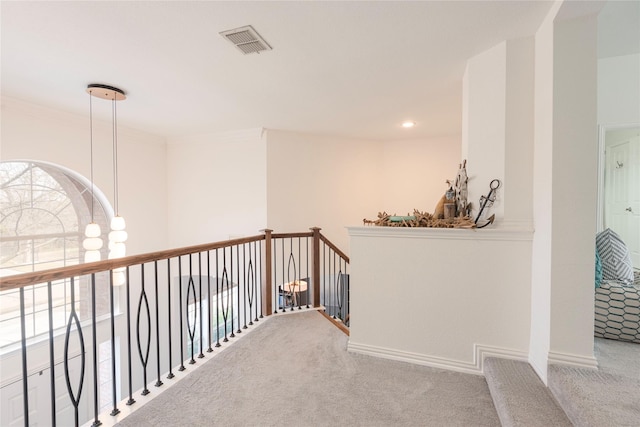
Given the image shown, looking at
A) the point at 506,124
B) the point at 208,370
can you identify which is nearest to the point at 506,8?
the point at 506,124

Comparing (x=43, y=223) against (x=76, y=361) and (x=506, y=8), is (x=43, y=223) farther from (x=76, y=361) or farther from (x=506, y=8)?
(x=506, y=8)

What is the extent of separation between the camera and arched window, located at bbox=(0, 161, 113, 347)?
354cm

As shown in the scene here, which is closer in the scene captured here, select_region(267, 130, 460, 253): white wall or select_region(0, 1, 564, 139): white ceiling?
select_region(0, 1, 564, 139): white ceiling

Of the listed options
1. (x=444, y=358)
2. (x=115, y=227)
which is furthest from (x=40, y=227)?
(x=444, y=358)

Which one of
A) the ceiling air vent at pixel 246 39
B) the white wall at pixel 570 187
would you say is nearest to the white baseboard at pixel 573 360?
the white wall at pixel 570 187

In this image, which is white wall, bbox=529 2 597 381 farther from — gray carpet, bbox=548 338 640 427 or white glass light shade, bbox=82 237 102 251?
white glass light shade, bbox=82 237 102 251

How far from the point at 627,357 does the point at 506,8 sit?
2.28m

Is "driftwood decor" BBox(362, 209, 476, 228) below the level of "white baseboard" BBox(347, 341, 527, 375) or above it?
above

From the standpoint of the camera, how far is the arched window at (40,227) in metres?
3.54

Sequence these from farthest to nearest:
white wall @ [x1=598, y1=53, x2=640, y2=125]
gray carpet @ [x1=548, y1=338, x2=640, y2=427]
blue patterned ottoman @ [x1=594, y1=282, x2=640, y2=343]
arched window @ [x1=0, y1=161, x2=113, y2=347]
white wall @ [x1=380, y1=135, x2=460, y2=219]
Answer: white wall @ [x1=380, y1=135, x2=460, y2=219] → arched window @ [x1=0, y1=161, x2=113, y2=347] → white wall @ [x1=598, y1=53, x2=640, y2=125] → blue patterned ottoman @ [x1=594, y1=282, x2=640, y2=343] → gray carpet @ [x1=548, y1=338, x2=640, y2=427]

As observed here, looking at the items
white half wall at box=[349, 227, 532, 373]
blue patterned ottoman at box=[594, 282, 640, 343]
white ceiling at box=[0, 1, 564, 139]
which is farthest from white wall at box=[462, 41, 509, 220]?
blue patterned ottoman at box=[594, 282, 640, 343]

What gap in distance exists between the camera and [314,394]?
200cm

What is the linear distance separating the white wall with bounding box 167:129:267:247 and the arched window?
3.59ft

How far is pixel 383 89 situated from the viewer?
2.98 meters
